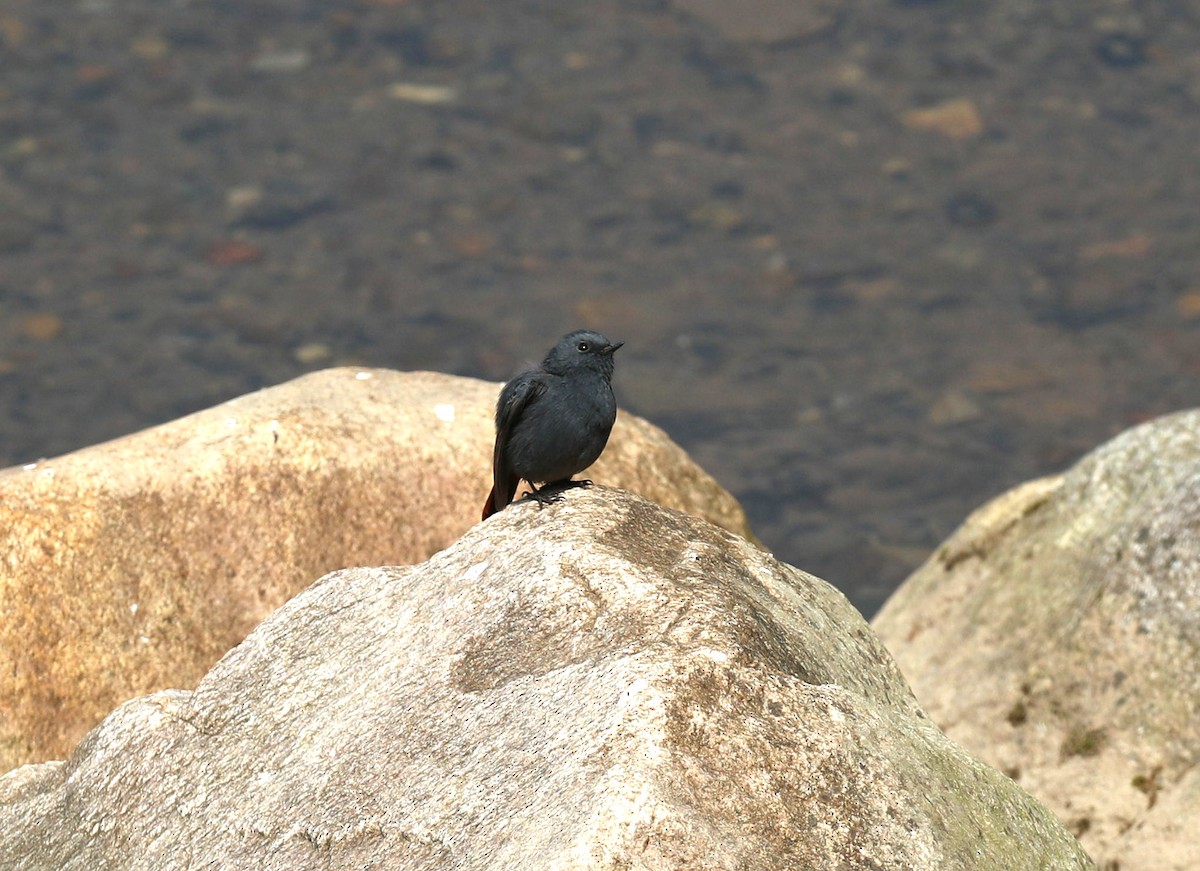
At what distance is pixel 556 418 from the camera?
6.91 meters

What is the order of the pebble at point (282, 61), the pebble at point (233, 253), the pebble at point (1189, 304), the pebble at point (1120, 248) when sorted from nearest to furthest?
the pebble at point (1189, 304) < the pebble at point (233, 253) < the pebble at point (1120, 248) < the pebble at point (282, 61)

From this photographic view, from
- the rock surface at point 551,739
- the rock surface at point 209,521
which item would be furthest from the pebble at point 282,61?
the rock surface at point 551,739

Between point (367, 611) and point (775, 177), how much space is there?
14.0 metres

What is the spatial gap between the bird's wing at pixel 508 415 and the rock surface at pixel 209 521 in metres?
0.62

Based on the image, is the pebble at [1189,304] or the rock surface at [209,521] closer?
the rock surface at [209,521]

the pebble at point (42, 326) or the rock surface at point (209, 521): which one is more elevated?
the rock surface at point (209, 521)

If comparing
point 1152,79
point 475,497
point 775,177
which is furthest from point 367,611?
point 1152,79

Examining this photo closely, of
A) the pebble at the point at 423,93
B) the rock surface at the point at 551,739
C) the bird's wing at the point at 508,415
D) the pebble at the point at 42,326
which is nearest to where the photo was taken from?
the rock surface at the point at 551,739

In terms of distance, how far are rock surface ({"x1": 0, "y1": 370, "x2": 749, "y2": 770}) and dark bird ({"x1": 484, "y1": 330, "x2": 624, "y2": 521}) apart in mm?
661

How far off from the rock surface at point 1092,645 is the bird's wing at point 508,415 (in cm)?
268

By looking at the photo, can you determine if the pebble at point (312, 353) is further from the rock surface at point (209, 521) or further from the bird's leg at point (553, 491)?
the bird's leg at point (553, 491)

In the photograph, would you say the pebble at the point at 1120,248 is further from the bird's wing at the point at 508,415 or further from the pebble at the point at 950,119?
the bird's wing at the point at 508,415

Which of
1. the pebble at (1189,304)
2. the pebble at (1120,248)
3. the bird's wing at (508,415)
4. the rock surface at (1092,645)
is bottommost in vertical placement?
the pebble at (1189,304)

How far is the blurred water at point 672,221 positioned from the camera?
16578 millimetres
